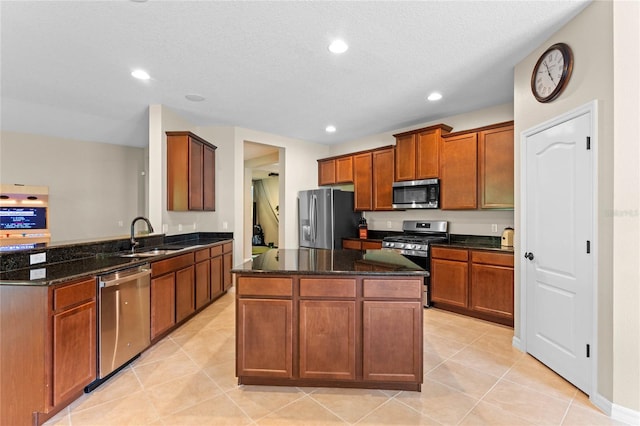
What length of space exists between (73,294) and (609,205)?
3.67 metres

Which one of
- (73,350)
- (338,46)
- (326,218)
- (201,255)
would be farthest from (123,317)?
(326,218)

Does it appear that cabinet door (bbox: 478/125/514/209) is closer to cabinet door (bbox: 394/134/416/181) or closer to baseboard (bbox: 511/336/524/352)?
cabinet door (bbox: 394/134/416/181)

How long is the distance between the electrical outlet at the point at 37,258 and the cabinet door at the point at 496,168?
467 cm

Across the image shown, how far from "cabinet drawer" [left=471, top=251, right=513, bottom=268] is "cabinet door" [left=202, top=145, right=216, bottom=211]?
12.5 feet

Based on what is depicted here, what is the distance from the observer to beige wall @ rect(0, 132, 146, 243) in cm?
525

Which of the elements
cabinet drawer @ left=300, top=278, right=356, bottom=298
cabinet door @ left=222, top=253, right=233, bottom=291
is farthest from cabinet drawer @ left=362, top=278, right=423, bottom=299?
cabinet door @ left=222, top=253, right=233, bottom=291

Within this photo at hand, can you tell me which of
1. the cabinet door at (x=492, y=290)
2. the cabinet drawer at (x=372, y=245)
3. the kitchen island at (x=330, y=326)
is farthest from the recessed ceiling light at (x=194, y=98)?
the cabinet door at (x=492, y=290)

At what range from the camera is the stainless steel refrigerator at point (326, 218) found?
212 inches

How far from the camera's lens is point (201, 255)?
12.8ft

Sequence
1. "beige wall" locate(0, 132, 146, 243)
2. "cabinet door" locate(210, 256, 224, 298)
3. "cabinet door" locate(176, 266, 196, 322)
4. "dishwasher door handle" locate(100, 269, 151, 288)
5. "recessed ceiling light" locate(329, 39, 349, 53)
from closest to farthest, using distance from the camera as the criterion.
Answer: "dishwasher door handle" locate(100, 269, 151, 288), "recessed ceiling light" locate(329, 39, 349, 53), "cabinet door" locate(176, 266, 196, 322), "cabinet door" locate(210, 256, 224, 298), "beige wall" locate(0, 132, 146, 243)

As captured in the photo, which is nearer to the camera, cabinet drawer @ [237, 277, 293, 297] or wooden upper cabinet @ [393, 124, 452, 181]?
cabinet drawer @ [237, 277, 293, 297]

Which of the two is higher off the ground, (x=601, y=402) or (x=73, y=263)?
(x=73, y=263)

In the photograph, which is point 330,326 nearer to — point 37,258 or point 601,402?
point 601,402

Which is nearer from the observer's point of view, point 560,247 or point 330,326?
point 330,326
